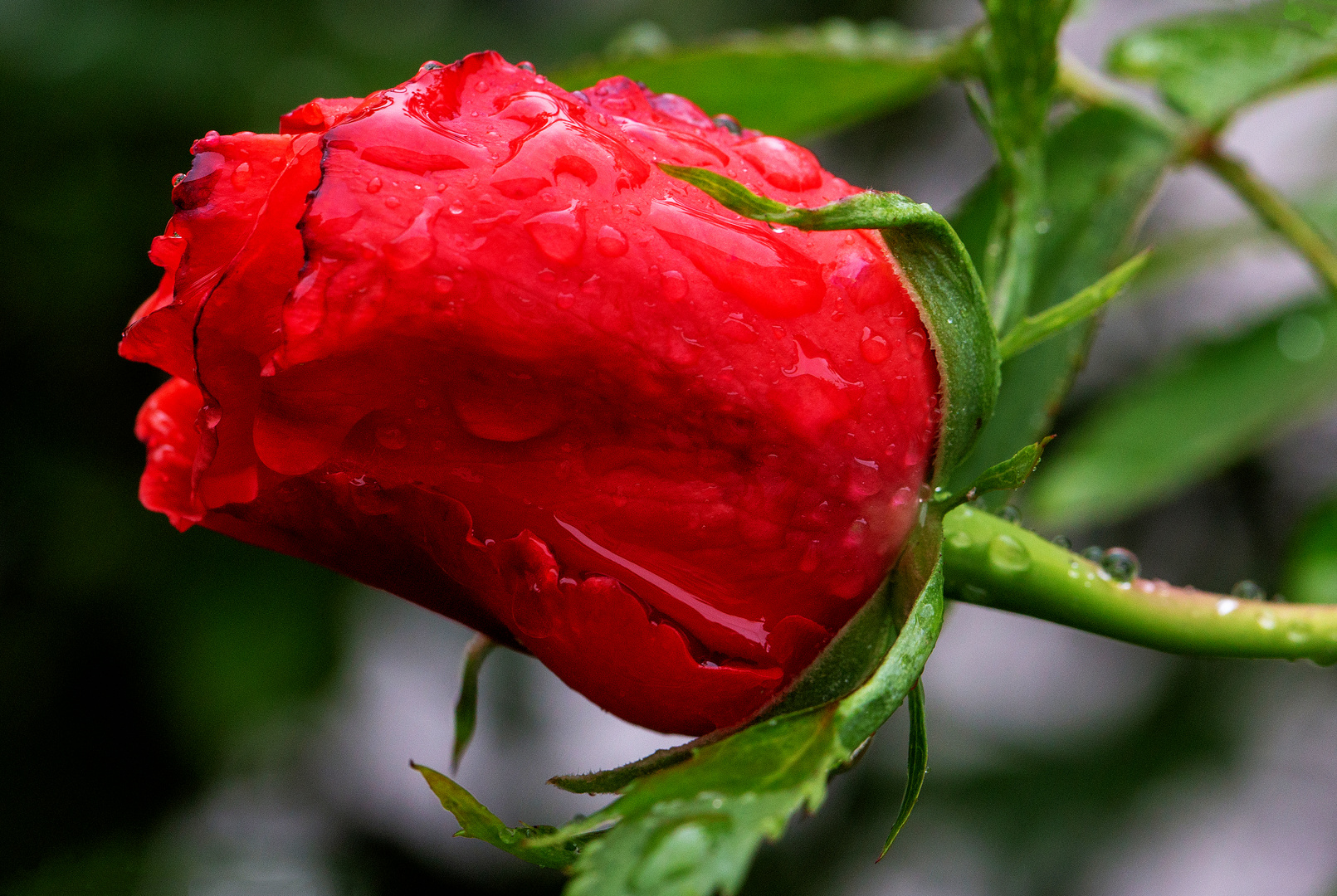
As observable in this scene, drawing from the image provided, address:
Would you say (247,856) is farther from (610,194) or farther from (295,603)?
(610,194)

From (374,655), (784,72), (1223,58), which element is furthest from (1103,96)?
(374,655)

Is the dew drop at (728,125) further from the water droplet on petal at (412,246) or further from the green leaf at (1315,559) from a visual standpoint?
the green leaf at (1315,559)

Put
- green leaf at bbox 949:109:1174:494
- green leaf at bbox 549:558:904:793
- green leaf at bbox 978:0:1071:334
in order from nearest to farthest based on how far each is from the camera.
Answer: green leaf at bbox 549:558:904:793
green leaf at bbox 978:0:1071:334
green leaf at bbox 949:109:1174:494

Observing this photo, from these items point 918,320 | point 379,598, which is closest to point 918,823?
point 379,598

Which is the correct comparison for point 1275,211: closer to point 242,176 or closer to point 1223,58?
point 1223,58

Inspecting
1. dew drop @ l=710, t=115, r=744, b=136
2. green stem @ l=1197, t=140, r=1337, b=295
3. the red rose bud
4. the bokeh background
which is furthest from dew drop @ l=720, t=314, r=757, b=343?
the bokeh background

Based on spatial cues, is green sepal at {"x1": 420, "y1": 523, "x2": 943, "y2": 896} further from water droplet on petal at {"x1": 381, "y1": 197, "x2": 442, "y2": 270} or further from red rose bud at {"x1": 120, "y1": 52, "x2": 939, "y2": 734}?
water droplet on petal at {"x1": 381, "y1": 197, "x2": 442, "y2": 270}

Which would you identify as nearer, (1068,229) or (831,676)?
(831,676)
